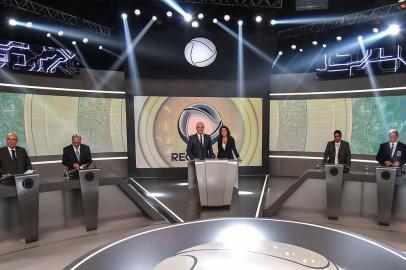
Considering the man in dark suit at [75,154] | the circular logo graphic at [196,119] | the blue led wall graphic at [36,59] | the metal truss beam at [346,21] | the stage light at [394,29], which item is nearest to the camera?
the man in dark suit at [75,154]

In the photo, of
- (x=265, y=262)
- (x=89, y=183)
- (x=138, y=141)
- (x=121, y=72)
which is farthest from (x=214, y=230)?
(x=121, y=72)

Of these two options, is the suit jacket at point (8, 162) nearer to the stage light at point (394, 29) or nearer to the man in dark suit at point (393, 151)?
the man in dark suit at point (393, 151)

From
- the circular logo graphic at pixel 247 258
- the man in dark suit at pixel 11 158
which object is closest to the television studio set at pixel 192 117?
the man in dark suit at pixel 11 158

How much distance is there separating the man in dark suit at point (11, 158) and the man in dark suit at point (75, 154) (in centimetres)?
63

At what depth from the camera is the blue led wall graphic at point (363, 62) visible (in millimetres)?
6598

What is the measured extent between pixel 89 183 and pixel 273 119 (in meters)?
5.74

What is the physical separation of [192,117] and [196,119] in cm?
12

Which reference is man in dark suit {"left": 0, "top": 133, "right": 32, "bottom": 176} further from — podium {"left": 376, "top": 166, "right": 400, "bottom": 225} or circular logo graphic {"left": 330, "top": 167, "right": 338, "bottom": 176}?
podium {"left": 376, "top": 166, "right": 400, "bottom": 225}

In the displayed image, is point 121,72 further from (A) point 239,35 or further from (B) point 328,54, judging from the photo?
(B) point 328,54

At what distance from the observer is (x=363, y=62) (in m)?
7.14

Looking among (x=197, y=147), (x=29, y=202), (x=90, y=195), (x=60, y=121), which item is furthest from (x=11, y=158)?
(x=60, y=121)

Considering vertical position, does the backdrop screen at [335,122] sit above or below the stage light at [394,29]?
below

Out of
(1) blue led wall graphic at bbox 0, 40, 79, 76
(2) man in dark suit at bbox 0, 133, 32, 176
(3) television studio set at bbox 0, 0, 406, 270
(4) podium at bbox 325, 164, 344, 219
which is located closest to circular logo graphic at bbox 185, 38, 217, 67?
(3) television studio set at bbox 0, 0, 406, 270

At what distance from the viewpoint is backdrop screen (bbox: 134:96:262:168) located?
7871 millimetres
